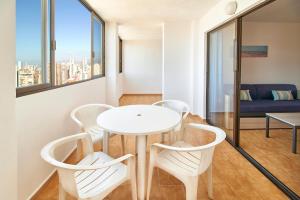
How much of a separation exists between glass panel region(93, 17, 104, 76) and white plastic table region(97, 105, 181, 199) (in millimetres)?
2926

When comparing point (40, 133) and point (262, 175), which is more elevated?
point (40, 133)

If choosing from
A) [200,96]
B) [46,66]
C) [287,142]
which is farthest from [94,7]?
[287,142]

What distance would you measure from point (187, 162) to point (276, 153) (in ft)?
6.80

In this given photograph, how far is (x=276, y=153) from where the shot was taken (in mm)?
3406

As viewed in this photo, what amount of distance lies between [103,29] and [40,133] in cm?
429

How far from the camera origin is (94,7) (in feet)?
15.5

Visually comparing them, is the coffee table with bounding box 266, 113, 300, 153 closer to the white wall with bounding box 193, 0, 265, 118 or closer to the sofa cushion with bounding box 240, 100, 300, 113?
the sofa cushion with bounding box 240, 100, 300, 113

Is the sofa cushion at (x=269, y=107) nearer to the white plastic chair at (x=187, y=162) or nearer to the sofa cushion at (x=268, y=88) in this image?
the sofa cushion at (x=268, y=88)

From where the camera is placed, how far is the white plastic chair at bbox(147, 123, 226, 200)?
1.75 m

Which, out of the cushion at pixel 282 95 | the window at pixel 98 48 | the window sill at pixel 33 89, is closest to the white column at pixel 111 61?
the window at pixel 98 48

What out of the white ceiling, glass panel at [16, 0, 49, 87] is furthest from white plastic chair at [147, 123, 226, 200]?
the white ceiling

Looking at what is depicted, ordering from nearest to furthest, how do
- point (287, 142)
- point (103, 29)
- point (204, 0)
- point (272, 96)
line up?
point (287, 142), point (204, 0), point (272, 96), point (103, 29)

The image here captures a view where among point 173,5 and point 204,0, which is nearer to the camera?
point 204,0

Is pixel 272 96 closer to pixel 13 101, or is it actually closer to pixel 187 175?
pixel 187 175
